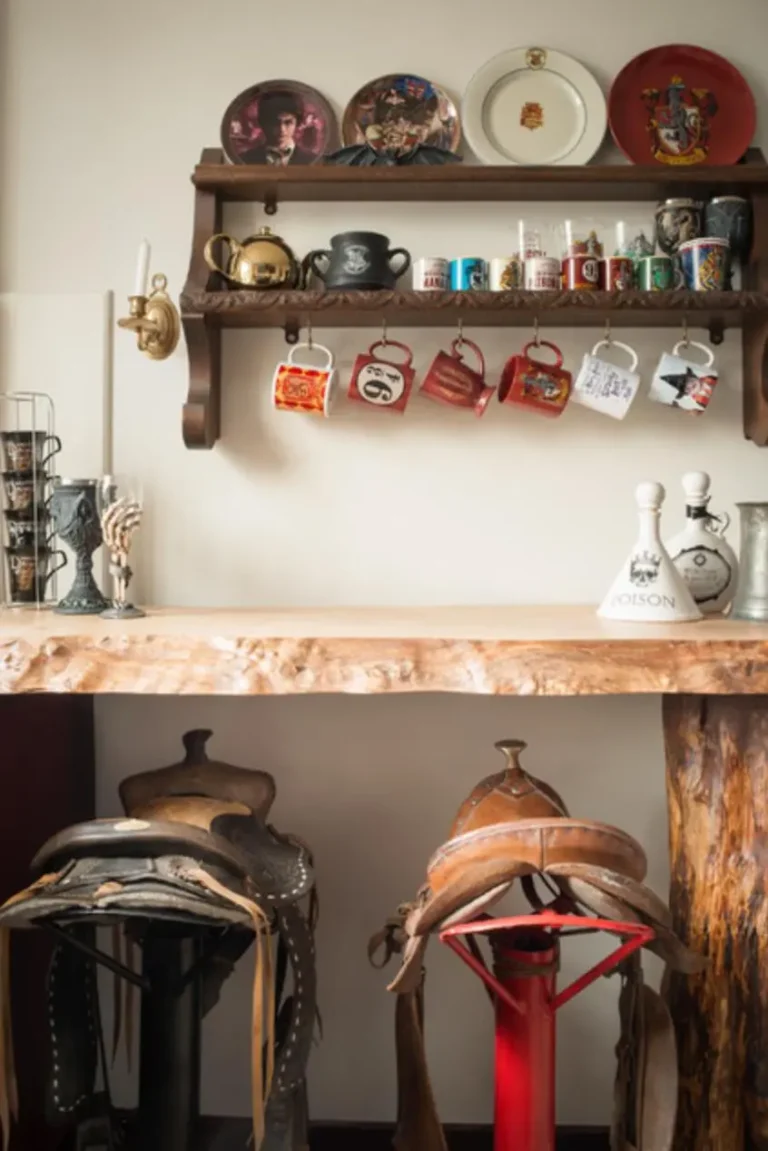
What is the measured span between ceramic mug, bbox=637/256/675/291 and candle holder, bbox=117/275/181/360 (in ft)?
2.56

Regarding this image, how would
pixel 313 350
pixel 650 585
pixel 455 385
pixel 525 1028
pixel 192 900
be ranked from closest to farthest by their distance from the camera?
pixel 192 900
pixel 525 1028
pixel 650 585
pixel 455 385
pixel 313 350

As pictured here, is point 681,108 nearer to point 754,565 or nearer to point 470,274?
point 470,274

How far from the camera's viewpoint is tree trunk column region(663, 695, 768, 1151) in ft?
4.59

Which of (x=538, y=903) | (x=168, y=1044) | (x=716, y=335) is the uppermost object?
(x=716, y=335)

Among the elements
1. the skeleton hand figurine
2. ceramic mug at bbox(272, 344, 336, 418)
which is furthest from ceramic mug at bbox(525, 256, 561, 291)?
the skeleton hand figurine

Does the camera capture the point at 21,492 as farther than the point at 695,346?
No

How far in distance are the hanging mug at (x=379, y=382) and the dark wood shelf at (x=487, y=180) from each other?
0.29 meters

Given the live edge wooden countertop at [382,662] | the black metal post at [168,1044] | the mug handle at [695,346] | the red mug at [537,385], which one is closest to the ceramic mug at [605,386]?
the red mug at [537,385]

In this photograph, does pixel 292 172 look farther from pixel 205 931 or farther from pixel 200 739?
pixel 205 931

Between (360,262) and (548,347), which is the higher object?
(360,262)

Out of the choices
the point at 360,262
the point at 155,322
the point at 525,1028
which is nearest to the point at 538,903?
the point at 525,1028

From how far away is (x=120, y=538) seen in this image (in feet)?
5.25

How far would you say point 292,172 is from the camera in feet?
5.58

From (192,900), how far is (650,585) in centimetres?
77
